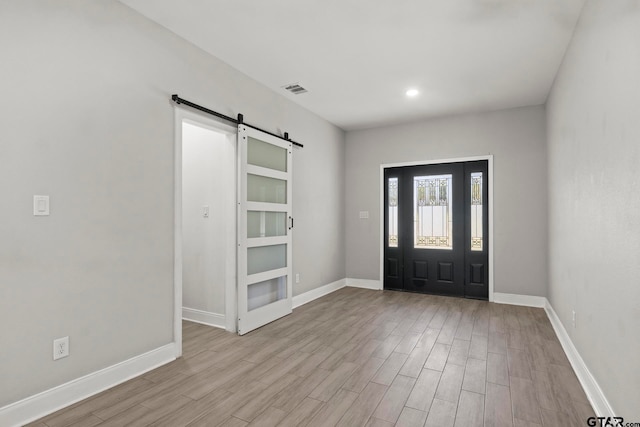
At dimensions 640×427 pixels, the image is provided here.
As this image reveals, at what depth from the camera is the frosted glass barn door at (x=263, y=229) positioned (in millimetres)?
3693

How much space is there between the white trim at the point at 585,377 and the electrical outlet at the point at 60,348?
3.33 meters

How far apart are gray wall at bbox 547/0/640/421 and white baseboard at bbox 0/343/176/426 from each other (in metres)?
3.09

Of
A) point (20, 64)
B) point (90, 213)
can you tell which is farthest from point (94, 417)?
point (20, 64)

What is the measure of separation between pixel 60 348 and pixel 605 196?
3566mm

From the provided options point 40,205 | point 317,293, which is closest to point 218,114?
point 40,205

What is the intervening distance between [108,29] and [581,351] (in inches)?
172

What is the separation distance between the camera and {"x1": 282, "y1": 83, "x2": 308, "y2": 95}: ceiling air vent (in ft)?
13.8

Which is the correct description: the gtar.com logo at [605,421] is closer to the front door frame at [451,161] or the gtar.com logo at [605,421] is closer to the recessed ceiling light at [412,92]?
the front door frame at [451,161]

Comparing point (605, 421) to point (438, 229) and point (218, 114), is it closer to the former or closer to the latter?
point (438, 229)

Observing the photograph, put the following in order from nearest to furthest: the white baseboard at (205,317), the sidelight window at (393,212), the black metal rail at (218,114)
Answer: the black metal rail at (218,114)
the white baseboard at (205,317)
the sidelight window at (393,212)

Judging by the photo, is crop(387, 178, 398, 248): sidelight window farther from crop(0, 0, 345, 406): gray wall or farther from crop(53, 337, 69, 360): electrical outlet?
crop(53, 337, 69, 360): electrical outlet

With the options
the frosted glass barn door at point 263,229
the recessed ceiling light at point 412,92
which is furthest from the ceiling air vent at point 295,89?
the recessed ceiling light at point 412,92

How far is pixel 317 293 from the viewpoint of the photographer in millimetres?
5266

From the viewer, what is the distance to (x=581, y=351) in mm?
2654
